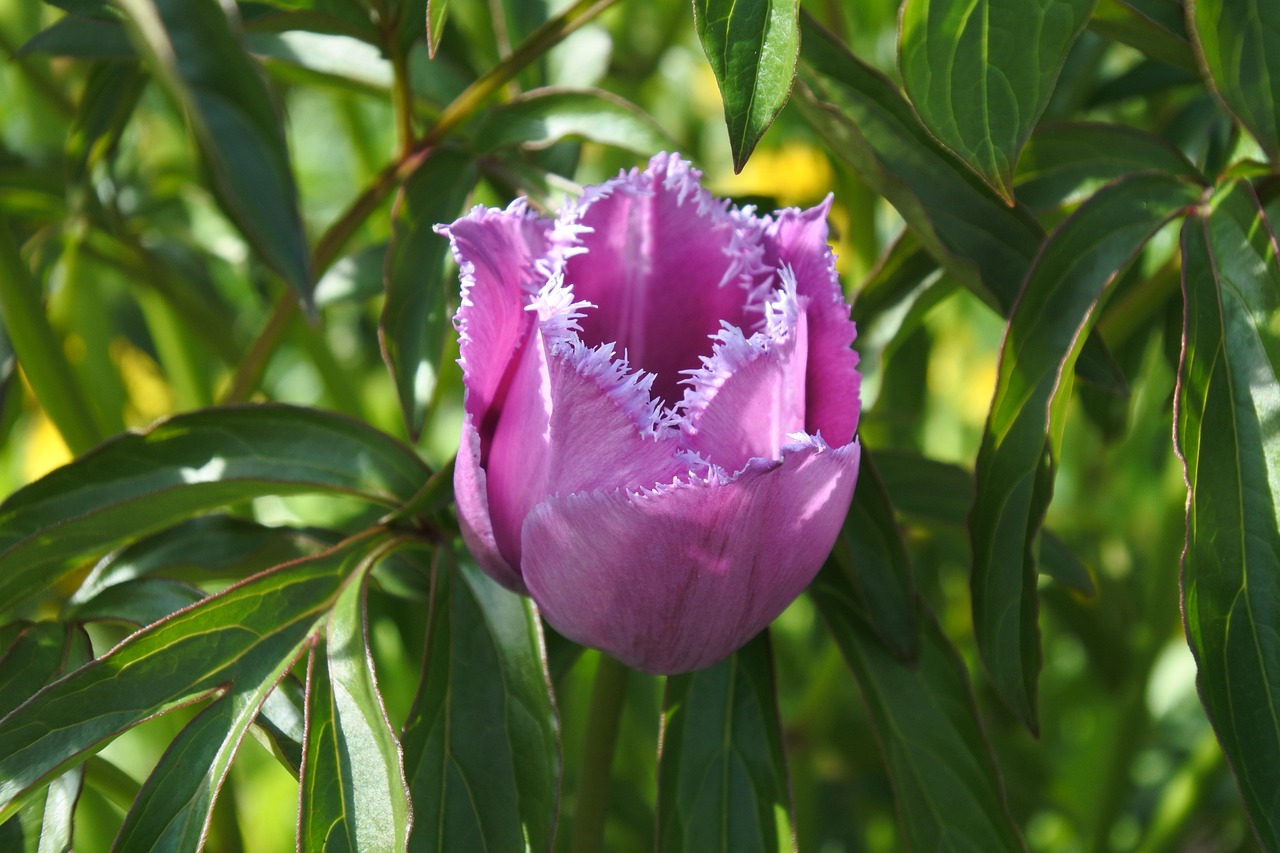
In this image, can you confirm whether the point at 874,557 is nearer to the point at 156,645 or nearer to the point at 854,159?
the point at 854,159

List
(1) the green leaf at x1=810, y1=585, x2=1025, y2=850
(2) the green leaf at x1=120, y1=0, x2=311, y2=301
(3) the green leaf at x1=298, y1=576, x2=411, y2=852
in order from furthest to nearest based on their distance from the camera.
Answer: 1. (1) the green leaf at x1=810, y1=585, x2=1025, y2=850
2. (3) the green leaf at x1=298, y1=576, x2=411, y2=852
3. (2) the green leaf at x1=120, y1=0, x2=311, y2=301

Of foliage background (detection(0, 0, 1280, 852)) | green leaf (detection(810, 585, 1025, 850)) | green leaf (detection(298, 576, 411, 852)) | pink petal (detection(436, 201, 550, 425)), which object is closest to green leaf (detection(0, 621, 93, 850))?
foliage background (detection(0, 0, 1280, 852))

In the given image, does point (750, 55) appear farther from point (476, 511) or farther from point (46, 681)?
point (46, 681)

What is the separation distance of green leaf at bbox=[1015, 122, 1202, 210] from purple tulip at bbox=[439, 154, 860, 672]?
168 mm

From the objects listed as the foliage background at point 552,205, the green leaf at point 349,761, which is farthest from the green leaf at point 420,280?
the green leaf at point 349,761

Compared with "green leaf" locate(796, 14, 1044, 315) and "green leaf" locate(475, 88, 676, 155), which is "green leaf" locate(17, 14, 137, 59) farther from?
"green leaf" locate(796, 14, 1044, 315)

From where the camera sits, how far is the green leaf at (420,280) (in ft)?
1.87

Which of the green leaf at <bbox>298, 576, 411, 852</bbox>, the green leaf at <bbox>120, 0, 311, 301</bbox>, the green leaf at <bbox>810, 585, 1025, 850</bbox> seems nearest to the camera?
the green leaf at <bbox>120, 0, 311, 301</bbox>

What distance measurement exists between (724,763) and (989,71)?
0.31 metres

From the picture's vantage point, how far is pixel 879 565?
54cm

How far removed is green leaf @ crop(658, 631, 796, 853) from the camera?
0.53 meters

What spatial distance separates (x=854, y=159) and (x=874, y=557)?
18 centimetres

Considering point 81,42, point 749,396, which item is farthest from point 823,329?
point 81,42

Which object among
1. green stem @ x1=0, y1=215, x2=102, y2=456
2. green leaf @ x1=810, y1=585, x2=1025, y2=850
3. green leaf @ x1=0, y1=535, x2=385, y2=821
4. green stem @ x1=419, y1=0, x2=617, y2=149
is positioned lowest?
green leaf @ x1=810, y1=585, x2=1025, y2=850
